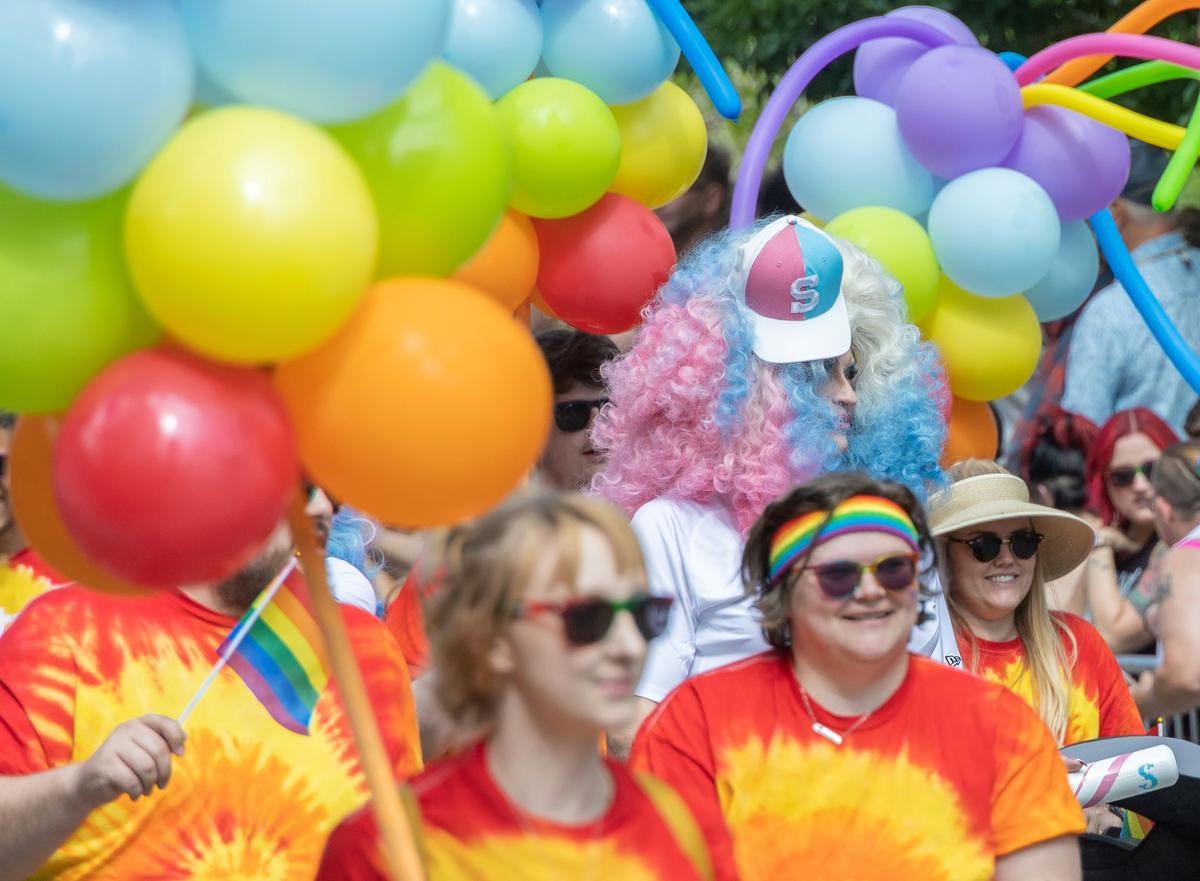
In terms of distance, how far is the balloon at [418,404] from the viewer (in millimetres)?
1969

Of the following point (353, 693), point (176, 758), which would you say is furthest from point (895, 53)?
point (353, 693)

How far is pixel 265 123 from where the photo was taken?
197cm

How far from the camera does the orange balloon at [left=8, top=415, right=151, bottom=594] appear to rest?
2.21m

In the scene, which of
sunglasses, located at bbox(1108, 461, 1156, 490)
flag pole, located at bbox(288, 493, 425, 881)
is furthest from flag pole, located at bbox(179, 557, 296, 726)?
→ sunglasses, located at bbox(1108, 461, 1156, 490)

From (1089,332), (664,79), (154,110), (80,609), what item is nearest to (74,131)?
(154,110)

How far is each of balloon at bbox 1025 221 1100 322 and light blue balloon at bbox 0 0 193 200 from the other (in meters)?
3.22

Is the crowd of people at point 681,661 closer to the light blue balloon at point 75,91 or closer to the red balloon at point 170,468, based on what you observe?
the red balloon at point 170,468

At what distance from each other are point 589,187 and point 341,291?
232cm

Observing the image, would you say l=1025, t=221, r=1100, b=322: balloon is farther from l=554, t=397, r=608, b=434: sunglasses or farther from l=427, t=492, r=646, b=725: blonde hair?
l=427, t=492, r=646, b=725: blonde hair

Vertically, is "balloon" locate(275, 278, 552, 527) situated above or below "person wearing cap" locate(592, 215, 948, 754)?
above

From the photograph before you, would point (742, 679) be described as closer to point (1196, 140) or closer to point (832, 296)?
point (832, 296)

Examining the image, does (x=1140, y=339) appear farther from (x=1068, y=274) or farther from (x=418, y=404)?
(x=418, y=404)

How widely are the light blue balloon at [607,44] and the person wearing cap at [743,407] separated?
2.32 ft

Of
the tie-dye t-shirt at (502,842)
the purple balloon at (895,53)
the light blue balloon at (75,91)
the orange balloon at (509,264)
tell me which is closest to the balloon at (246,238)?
the light blue balloon at (75,91)
